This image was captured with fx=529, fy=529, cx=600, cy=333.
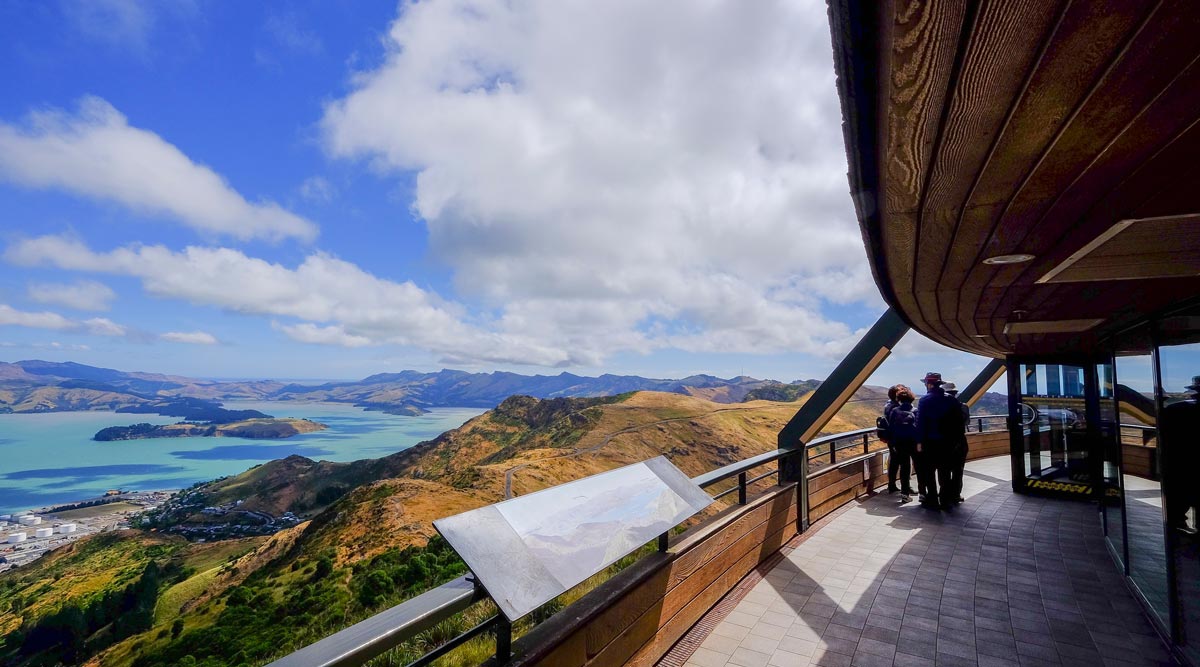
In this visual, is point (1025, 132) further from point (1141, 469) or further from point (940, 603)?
point (1141, 469)

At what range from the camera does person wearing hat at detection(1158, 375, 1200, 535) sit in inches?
121

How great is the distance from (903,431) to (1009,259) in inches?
194

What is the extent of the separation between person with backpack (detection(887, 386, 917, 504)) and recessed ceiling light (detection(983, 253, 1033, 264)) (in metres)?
4.67

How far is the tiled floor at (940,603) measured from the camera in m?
3.31

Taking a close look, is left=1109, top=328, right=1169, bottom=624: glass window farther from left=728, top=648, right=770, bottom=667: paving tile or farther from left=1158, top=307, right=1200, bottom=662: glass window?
left=728, top=648, right=770, bottom=667: paving tile

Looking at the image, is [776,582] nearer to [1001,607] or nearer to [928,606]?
[928,606]

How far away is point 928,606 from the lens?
3.98 metres

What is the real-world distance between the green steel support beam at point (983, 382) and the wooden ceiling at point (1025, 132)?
9.42m

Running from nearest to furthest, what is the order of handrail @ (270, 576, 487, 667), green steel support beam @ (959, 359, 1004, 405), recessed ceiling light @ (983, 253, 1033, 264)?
handrail @ (270, 576, 487, 667) < recessed ceiling light @ (983, 253, 1033, 264) < green steel support beam @ (959, 359, 1004, 405)

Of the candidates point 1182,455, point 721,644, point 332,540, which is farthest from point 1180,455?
point 332,540

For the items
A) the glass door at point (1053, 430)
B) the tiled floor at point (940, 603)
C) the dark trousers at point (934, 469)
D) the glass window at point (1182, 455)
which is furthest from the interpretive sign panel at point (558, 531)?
the glass door at point (1053, 430)

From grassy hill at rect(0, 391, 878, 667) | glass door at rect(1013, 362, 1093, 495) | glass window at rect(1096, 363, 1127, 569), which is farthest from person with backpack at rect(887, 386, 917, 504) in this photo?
grassy hill at rect(0, 391, 878, 667)

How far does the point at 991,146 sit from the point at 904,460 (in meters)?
6.85

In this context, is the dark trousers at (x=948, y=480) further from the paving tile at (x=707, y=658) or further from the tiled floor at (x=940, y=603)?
the paving tile at (x=707, y=658)
